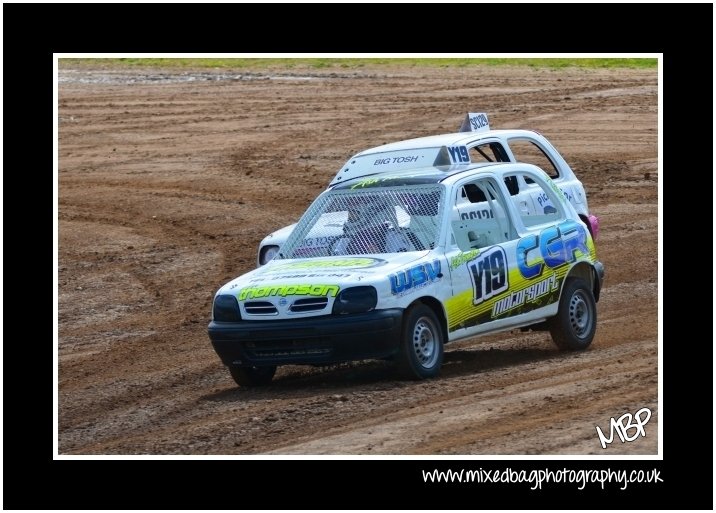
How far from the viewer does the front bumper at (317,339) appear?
38.3 ft

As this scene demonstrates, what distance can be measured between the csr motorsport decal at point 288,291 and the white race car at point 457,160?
1.10 m

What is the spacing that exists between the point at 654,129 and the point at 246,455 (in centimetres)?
1796

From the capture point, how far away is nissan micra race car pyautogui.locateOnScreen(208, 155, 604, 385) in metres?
11.8

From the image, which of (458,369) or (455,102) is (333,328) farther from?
(455,102)

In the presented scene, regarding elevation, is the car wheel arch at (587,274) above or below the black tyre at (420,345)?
above

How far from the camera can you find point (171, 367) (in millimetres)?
14117

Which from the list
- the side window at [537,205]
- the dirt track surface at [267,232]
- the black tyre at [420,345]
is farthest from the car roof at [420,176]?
the dirt track surface at [267,232]

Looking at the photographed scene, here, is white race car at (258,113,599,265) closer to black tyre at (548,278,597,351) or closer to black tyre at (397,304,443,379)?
black tyre at (548,278,597,351)

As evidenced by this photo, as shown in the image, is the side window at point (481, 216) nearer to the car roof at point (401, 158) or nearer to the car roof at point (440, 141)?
the car roof at point (401, 158)

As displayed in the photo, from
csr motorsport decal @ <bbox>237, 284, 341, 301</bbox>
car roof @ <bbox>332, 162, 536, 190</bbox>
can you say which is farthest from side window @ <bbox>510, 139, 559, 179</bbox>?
csr motorsport decal @ <bbox>237, 284, 341, 301</bbox>

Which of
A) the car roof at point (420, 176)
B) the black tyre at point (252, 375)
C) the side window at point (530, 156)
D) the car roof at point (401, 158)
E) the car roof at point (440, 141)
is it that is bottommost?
the black tyre at point (252, 375)

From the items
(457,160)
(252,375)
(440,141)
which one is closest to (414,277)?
(252,375)

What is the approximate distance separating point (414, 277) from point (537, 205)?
294 centimetres

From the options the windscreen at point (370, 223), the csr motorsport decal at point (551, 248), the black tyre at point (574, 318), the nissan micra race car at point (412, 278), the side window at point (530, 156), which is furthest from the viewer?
the side window at point (530, 156)
